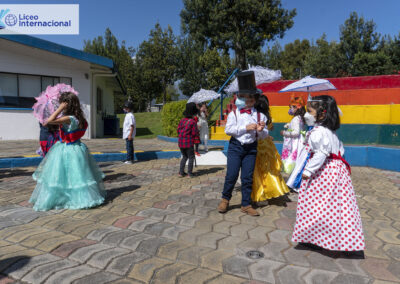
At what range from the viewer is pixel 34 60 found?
13.5m

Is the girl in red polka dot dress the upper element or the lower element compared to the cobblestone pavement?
upper

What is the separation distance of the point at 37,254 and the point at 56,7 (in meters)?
14.4

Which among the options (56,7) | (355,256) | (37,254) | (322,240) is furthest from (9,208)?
(56,7)

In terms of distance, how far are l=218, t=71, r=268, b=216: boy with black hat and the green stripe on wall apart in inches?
255

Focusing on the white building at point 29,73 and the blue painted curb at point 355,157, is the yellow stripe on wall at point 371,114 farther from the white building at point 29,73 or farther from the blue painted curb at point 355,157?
the white building at point 29,73

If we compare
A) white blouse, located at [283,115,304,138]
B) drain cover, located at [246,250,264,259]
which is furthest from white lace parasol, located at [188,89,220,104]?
drain cover, located at [246,250,264,259]

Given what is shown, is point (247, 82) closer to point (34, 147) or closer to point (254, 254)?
point (254, 254)

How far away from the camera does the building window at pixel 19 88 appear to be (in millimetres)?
13219

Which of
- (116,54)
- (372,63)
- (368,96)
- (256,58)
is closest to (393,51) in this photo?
(372,63)

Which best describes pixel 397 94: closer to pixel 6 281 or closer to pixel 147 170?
pixel 147 170

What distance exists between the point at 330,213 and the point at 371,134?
747cm

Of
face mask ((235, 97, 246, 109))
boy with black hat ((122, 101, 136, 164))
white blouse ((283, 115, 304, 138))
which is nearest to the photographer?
face mask ((235, 97, 246, 109))

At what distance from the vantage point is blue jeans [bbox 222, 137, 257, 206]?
13.7 feet

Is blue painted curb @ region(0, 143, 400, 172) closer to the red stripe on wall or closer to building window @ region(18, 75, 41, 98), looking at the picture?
the red stripe on wall
